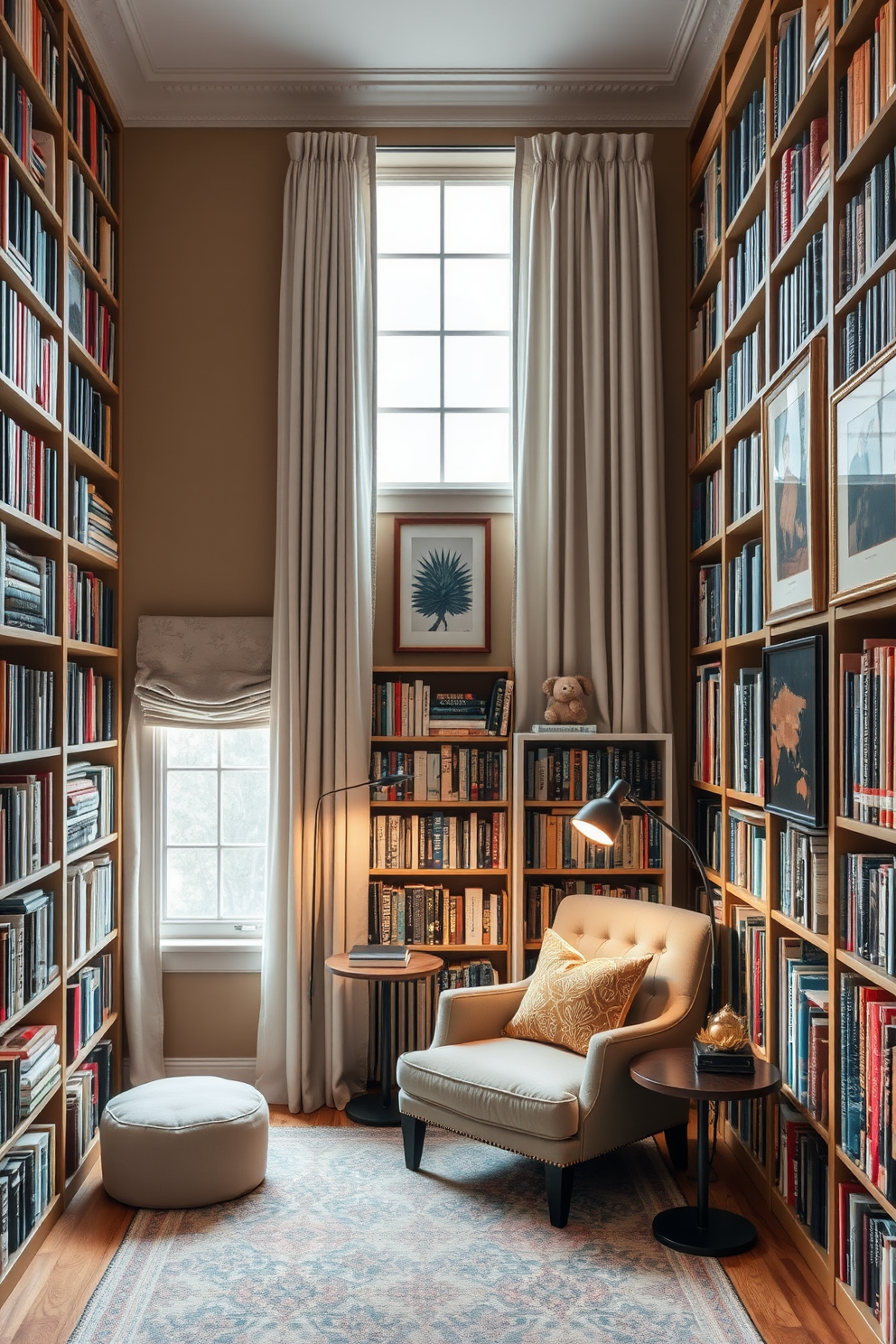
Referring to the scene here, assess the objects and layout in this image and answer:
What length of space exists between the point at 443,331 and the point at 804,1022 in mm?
2955

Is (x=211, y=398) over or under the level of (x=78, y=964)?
over

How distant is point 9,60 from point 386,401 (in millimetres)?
1873

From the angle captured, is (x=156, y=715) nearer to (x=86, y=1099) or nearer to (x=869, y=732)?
(x=86, y=1099)

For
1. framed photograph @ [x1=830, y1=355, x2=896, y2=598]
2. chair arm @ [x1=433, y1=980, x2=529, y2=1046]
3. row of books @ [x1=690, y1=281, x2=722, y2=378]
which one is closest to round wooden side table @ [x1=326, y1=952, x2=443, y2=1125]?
chair arm @ [x1=433, y1=980, x2=529, y2=1046]

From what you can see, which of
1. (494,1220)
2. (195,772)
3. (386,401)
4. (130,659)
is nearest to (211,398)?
(386,401)

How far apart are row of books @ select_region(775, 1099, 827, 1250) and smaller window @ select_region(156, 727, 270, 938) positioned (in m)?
2.11

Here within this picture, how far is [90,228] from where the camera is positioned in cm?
376

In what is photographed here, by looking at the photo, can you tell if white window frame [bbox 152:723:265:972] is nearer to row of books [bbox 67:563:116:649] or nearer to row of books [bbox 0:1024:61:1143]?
row of books [bbox 67:563:116:649]

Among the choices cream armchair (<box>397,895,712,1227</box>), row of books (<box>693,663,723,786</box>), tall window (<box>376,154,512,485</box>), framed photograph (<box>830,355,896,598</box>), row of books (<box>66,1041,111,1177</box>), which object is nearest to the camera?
framed photograph (<box>830,355,896,598</box>)

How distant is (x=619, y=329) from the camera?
4.19 m

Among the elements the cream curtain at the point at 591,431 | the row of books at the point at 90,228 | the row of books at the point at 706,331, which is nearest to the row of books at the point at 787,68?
the row of books at the point at 706,331

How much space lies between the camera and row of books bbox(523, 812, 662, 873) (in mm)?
4039

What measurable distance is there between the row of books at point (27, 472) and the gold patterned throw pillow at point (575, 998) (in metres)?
2.09

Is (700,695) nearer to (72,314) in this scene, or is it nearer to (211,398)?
(211,398)
